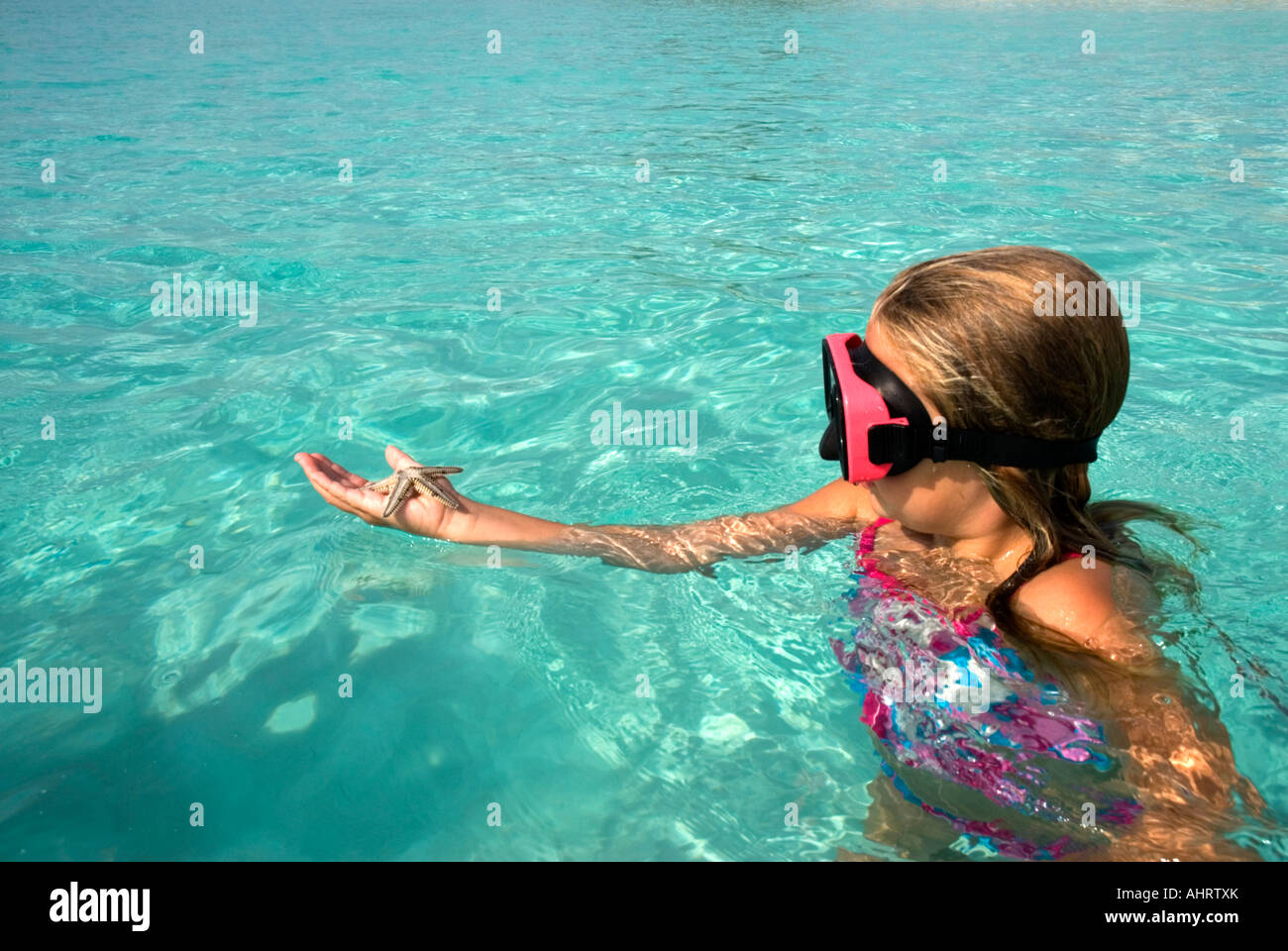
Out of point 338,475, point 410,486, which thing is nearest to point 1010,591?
point 410,486

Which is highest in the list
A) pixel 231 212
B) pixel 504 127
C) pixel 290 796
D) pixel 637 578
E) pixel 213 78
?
pixel 213 78

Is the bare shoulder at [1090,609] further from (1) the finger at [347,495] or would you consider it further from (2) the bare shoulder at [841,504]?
(1) the finger at [347,495]

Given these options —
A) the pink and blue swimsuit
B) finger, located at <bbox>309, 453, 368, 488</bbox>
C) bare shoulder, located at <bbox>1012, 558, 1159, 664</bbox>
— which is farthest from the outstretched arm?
bare shoulder, located at <bbox>1012, 558, 1159, 664</bbox>

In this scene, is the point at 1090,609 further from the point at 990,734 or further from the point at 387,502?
the point at 387,502

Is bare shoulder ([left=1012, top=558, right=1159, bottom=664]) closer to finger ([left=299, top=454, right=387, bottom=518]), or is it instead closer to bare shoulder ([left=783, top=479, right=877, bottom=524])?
bare shoulder ([left=783, top=479, right=877, bottom=524])

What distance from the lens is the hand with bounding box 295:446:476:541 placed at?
9.04ft

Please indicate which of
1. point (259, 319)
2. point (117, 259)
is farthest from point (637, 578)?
point (117, 259)

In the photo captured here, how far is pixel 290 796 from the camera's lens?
2.78 meters

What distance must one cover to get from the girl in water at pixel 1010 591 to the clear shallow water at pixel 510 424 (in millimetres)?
290

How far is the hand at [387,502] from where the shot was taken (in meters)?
2.75

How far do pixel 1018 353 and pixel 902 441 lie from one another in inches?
11.6
